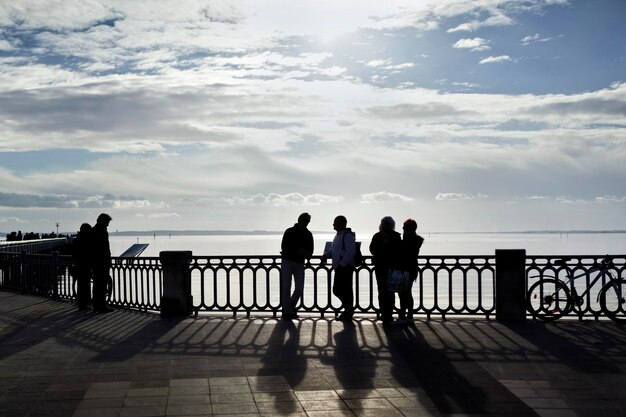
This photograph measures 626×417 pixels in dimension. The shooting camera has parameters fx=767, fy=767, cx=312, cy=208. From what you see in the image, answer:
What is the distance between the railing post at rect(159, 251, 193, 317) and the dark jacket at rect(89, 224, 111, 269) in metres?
1.96

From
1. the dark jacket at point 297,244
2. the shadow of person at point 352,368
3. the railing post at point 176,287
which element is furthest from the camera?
the railing post at point 176,287

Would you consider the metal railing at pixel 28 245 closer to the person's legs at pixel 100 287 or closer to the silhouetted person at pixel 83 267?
the silhouetted person at pixel 83 267

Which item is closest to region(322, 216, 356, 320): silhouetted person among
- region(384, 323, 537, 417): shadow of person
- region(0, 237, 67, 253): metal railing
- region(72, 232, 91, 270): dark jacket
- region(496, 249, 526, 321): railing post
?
region(384, 323, 537, 417): shadow of person

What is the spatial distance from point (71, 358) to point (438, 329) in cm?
574

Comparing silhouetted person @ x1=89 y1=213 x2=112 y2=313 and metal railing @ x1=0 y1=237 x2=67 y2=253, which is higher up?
silhouetted person @ x1=89 y1=213 x2=112 y2=313

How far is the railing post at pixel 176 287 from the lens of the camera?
14.7 meters

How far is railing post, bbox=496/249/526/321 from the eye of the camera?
13.6 metres

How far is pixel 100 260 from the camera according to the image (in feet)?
52.5

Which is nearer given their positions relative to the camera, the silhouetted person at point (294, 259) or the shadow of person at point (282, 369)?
the shadow of person at point (282, 369)

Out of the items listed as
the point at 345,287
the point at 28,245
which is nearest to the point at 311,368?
the point at 345,287

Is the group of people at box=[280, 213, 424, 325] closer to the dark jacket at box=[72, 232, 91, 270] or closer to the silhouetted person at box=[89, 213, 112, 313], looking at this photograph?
the silhouetted person at box=[89, 213, 112, 313]

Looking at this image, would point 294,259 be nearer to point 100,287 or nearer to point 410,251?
point 410,251

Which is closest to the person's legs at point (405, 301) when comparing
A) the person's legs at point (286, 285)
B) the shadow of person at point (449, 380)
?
the shadow of person at point (449, 380)

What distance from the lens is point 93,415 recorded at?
23.3ft
